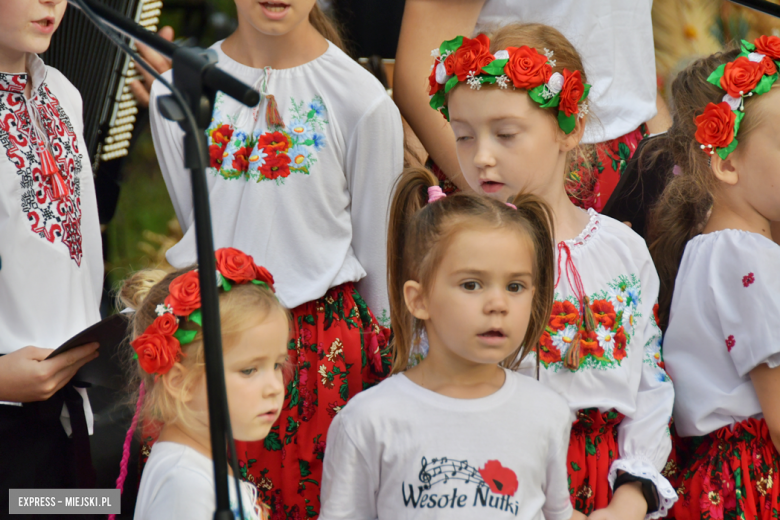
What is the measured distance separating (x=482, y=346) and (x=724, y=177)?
0.95 m

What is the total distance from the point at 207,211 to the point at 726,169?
5.43 ft

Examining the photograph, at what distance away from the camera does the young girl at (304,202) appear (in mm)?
2117

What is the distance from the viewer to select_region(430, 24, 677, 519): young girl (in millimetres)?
1975

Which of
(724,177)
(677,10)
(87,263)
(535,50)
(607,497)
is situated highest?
(677,10)

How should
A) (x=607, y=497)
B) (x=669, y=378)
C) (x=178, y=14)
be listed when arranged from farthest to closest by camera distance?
1. (x=178, y=14)
2. (x=669, y=378)
3. (x=607, y=497)

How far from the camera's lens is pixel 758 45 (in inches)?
88.6

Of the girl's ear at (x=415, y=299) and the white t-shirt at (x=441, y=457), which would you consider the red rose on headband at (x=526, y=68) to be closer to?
the girl's ear at (x=415, y=299)

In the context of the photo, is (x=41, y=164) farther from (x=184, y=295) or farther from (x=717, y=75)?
(x=717, y=75)

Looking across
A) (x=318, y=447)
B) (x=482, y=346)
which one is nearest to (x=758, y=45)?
(x=482, y=346)

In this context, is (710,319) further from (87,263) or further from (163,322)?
(87,263)

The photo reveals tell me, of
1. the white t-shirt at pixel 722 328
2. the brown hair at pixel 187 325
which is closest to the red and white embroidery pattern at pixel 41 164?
the brown hair at pixel 187 325

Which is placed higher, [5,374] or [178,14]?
[178,14]

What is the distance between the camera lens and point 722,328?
214 centimetres

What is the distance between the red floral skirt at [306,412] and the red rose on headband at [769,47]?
51.2 inches
